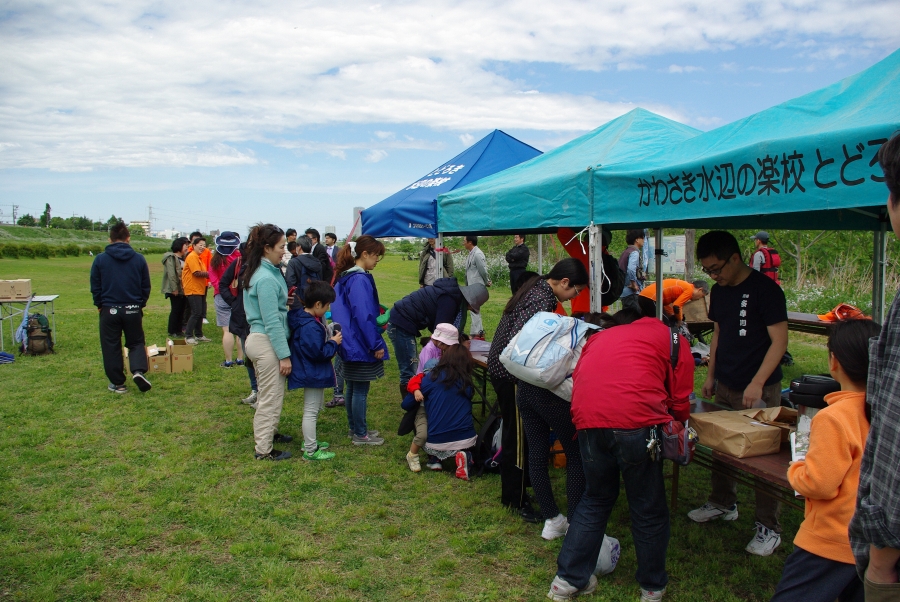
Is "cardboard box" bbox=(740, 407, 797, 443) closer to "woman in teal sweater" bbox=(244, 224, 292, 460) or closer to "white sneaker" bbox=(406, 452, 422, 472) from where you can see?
"white sneaker" bbox=(406, 452, 422, 472)

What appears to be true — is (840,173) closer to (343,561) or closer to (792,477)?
(792,477)

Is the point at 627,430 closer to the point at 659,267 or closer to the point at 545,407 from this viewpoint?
the point at 545,407

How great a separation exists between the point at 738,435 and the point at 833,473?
1027mm

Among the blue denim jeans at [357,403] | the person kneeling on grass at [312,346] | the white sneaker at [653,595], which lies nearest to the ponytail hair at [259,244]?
the person kneeling on grass at [312,346]

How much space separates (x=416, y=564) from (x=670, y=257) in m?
7.04

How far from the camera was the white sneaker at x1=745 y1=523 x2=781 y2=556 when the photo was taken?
365 cm

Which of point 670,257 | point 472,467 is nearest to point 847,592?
point 472,467

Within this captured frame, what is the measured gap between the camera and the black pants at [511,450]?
13.8 ft

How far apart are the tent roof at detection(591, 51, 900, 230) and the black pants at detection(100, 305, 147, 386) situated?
18.2ft

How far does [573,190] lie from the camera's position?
4090 millimetres

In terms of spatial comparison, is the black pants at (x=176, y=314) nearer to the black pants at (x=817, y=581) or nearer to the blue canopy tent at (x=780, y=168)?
the blue canopy tent at (x=780, y=168)

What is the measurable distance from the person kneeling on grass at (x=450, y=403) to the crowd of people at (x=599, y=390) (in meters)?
0.01

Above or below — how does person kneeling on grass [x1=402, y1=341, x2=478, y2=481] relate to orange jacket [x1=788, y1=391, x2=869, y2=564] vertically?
below

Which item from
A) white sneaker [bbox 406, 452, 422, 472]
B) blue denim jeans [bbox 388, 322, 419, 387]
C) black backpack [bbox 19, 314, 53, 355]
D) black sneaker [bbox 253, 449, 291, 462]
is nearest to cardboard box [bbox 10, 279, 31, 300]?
black backpack [bbox 19, 314, 53, 355]
